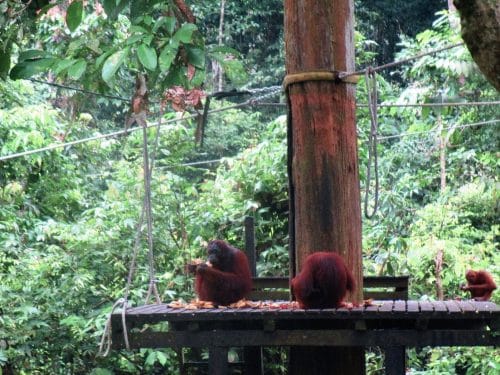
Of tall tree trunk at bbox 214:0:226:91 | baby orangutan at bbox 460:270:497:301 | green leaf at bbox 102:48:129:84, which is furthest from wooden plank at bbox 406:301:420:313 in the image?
tall tree trunk at bbox 214:0:226:91

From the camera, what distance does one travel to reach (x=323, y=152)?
3910 millimetres

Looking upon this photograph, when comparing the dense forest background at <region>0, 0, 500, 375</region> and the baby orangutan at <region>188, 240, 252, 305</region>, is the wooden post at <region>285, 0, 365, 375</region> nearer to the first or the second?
the baby orangutan at <region>188, 240, 252, 305</region>

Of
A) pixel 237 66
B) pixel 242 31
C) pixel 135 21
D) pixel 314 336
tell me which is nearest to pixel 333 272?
pixel 314 336

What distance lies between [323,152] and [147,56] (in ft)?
3.83

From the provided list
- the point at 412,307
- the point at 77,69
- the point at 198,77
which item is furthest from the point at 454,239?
the point at 77,69

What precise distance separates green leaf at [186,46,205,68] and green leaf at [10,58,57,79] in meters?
0.56

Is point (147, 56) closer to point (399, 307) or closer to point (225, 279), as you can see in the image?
point (399, 307)

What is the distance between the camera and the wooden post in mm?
3889

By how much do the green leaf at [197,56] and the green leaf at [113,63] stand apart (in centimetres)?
28

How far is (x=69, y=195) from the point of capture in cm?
761

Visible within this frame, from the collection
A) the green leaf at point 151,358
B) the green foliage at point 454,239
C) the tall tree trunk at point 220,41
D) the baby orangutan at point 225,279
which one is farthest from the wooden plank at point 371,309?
the tall tree trunk at point 220,41

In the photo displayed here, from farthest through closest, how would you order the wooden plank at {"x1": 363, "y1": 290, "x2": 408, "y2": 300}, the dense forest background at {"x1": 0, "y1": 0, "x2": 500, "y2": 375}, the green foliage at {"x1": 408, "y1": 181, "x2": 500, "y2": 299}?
the green foliage at {"x1": 408, "y1": 181, "x2": 500, "y2": 299} < the dense forest background at {"x1": 0, "y1": 0, "x2": 500, "y2": 375} < the wooden plank at {"x1": 363, "y1": 290, "x2": 408, "y2": 300}

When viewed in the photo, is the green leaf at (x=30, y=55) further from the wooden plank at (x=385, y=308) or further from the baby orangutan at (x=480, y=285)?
the baby orangutan at (x=480, y=285)

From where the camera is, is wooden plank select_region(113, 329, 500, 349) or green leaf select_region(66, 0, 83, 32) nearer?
green leaf select_region(66, 0, 83, 32)
